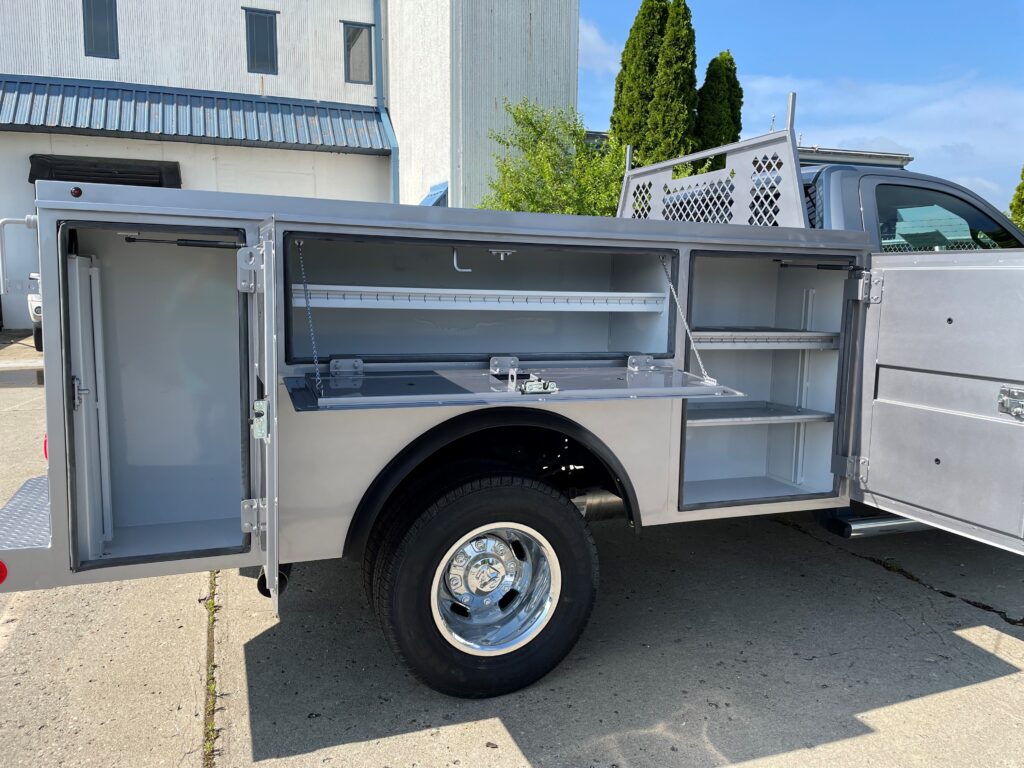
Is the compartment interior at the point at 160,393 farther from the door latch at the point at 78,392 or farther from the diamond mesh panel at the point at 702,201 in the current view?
the diamond mesh panel at the point at 702,201

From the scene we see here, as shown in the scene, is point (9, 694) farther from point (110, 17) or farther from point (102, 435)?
point (110, 17)

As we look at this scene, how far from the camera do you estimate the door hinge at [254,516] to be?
2.84m

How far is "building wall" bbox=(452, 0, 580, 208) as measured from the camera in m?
11.8

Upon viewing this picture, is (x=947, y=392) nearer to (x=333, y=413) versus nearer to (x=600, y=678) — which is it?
(x=600, y=678)

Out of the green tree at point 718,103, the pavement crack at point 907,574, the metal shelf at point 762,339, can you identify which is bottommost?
the pavement crack at point 907,574

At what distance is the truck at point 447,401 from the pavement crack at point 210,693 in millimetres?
489

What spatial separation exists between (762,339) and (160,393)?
2.77 m

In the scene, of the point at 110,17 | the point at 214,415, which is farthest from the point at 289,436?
the point at 110,17

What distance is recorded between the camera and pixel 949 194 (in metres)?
4.66

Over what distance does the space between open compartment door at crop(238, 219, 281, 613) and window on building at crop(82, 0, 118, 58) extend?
15.5 m

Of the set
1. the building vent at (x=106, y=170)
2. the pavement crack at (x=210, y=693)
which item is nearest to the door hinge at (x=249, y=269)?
the pavement crack at (x=210, y=693)

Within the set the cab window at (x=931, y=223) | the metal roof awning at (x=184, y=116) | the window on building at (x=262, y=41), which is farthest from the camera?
the window on building at (x=262, y=41)

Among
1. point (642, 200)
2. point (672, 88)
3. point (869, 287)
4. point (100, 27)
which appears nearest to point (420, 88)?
point (672, 88)

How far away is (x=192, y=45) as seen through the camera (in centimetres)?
1554
